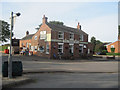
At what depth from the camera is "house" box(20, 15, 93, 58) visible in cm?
2478

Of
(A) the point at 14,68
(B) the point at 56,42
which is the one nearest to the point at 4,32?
(B) the point at 56,42

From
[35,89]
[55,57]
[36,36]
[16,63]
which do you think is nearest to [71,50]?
[55,57]

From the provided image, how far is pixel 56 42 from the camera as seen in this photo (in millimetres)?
25141

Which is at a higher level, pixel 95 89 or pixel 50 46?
pixel 50 46

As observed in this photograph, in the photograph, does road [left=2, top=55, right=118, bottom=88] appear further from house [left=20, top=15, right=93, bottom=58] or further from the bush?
house [left=20, top=15, right=93, bottom=58]

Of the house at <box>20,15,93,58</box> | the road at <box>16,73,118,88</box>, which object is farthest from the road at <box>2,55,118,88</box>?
the house at <box>20,15,93,58</box>

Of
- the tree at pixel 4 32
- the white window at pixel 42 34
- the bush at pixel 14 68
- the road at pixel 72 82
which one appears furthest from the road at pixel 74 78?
the tree at pixel 4 32

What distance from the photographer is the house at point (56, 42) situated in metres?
24.8

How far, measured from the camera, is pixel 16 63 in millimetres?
8570

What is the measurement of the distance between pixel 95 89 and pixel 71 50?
69.4 ft

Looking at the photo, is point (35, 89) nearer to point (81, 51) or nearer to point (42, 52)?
point (42, 52)

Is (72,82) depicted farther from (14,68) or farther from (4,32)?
(4,32)

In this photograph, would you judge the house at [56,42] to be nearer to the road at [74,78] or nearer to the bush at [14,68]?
the road at [74,78]

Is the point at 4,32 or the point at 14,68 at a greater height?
the point at 4,32
